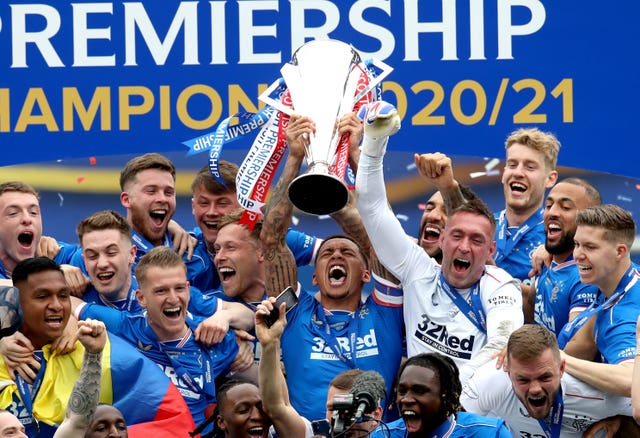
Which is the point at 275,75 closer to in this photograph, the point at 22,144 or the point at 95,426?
Result: the point at 22,144

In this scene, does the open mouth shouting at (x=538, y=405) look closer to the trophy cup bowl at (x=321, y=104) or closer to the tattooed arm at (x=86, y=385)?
the trophy cup bowl at (x=321, y=104)

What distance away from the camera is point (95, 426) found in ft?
22.1

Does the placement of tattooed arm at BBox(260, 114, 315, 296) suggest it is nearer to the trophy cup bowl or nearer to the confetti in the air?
the trophy cup bowl

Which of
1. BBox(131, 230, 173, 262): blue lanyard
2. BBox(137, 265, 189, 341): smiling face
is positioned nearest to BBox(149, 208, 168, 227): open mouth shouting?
BBox(131, 230, 173, 262): blue lanyard

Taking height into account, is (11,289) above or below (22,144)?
below

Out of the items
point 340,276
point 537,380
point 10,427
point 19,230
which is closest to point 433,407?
point 537,380

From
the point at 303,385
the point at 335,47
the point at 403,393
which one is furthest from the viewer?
the point at 335,47

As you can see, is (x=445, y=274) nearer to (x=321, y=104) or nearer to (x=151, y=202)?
(x=321, y=104)

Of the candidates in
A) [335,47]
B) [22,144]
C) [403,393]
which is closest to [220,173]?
[335,47]

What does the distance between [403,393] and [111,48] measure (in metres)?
3.83

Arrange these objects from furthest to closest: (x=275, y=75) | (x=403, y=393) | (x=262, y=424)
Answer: (x=275, y=75) → (x=262, y=424) → (x=403, y=393)

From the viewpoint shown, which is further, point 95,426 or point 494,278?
point 494,278

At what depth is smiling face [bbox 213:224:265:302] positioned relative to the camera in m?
8.07

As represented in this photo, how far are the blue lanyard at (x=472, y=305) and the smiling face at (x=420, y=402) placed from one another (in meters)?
0.97
